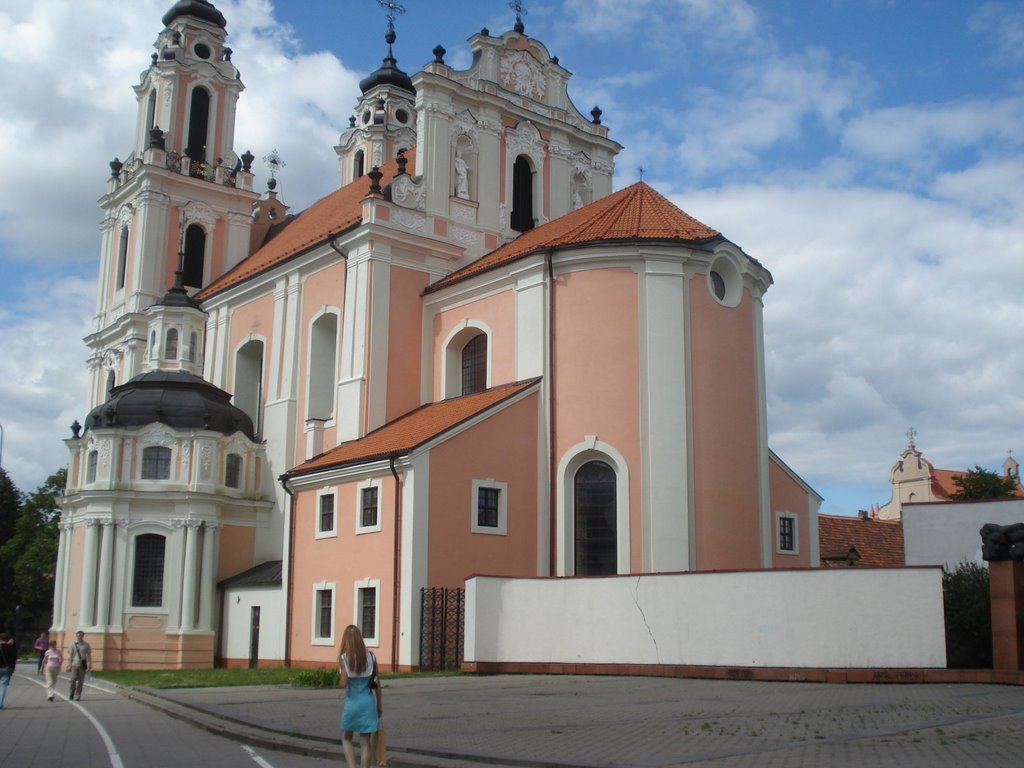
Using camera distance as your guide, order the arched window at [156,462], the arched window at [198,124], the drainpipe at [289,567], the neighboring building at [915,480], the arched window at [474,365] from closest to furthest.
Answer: the drainpipe at [289,567]
the arched window at [474,365]
the arched window at [156,462]
the arched window at [198,124]
the neighboring building at [915,480]

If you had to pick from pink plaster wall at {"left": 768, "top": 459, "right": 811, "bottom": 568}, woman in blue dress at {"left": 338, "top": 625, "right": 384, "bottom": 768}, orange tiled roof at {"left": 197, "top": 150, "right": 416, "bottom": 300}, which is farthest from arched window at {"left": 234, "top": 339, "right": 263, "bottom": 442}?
woman in blue dress at {"left": 338, "top": 625, "right": 384, "bottom": 768}

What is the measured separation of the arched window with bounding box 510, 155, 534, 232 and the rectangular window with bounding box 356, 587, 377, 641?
13703 mm

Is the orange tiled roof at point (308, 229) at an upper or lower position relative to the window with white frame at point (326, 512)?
upper

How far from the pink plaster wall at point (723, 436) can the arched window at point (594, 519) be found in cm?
201

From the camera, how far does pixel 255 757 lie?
11.7m

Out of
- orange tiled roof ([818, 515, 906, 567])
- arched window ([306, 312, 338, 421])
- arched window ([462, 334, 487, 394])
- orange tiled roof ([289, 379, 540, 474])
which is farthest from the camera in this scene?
orange tiled roof ([818, 515, 906, 567])

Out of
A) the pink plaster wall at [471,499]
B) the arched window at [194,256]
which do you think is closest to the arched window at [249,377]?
the arched window at [194,256]

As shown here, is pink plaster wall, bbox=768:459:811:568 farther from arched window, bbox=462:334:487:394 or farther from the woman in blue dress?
the woman in blue dress

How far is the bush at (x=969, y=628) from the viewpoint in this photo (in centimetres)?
1819

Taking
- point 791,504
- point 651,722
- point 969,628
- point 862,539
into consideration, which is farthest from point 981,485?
point 651,722

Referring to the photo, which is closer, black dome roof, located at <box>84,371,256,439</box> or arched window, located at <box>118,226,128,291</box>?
black dome roof, located at <box>84,371,256,439</box>

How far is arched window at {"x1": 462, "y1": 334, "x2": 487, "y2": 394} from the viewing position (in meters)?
31.2

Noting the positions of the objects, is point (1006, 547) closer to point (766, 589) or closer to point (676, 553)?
point (766, 589)

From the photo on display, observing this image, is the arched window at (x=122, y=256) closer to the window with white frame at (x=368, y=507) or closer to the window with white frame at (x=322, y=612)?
the window with white frame at (x=322, y=612)
